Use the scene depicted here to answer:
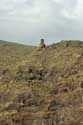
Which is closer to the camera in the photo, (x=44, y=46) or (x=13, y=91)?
(x=13, y=91)

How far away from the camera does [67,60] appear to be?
12825 centimetres

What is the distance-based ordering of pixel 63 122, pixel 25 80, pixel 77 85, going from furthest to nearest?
pixel 25 80
pixel 77 85
pixel 63 122

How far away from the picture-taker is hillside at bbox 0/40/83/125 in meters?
111

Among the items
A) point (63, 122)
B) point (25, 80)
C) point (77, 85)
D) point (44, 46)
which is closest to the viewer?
point (63, 122)

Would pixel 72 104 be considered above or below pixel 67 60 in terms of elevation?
below

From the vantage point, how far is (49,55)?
134m

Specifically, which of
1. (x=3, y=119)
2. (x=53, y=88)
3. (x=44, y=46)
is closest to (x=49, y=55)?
(x=44, y=46)

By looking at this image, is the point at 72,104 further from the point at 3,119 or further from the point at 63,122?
the point at 3,119

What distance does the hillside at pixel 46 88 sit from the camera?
111188mm

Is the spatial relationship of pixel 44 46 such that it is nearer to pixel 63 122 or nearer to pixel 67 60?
pixel 67 60

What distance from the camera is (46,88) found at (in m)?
120

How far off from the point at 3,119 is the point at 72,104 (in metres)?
13.6

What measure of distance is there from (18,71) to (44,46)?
13010mm

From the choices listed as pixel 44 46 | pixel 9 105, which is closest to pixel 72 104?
pixel 9 105
